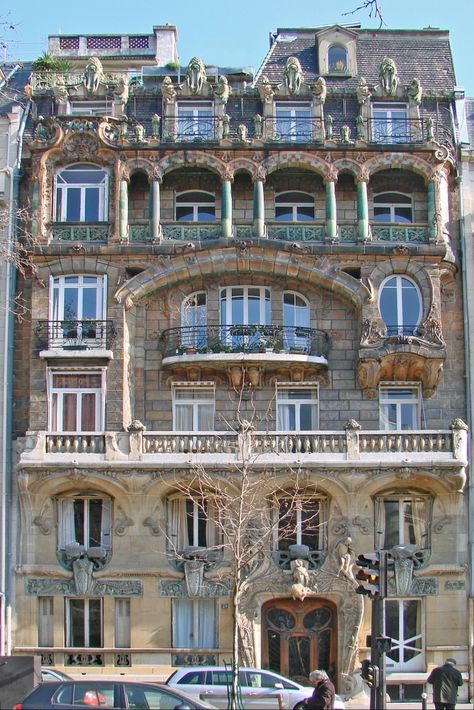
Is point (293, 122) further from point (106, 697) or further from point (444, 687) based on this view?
point (106, 697)

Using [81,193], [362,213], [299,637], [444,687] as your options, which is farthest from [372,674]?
[81,193]

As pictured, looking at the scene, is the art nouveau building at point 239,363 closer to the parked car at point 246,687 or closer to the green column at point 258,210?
the green column at point 258,210

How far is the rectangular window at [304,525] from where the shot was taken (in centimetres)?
3800

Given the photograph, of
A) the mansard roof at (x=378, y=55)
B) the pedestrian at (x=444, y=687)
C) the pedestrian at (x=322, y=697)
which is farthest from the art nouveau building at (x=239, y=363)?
the pedestrian at (x=322, y=697)

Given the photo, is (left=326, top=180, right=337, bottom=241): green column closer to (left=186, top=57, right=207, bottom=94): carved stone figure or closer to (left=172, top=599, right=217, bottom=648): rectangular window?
(left=186, top=57, right=207, bottom=94): carved stone figure

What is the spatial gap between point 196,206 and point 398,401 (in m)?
8.78

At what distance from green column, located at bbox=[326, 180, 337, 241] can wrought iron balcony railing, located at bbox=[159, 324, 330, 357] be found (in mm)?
2948

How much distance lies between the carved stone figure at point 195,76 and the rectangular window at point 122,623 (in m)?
16.2

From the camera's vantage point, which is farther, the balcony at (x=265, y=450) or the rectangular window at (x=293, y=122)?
the rectangular window at (x=293, y=122)

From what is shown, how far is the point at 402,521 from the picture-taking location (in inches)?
1506

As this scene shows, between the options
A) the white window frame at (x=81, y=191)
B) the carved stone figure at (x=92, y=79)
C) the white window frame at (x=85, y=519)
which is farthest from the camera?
the carved stone figure at (x=92, y=79)

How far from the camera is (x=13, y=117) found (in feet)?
136

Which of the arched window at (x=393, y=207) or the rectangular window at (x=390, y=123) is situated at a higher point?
the rectangular window at (x=390, y=123)

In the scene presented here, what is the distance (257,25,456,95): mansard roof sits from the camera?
4347 centimetres
